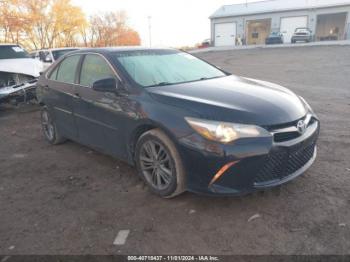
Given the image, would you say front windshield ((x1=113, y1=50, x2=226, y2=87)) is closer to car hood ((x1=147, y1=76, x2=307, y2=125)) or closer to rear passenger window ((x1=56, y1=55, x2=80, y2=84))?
car hood ((x1=147, y1=76, x2=307, y2=125))

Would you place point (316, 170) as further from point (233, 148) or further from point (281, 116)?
point (233, 148)

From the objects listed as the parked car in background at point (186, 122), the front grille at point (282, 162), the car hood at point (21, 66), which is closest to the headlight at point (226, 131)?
the parked car in background at point (186, 122)

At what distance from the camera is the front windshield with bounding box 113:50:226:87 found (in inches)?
145

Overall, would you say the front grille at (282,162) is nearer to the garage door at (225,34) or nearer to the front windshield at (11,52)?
the front windshield at (11,52)

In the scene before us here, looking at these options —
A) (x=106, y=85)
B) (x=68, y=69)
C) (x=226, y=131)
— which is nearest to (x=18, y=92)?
(x=68, y=69)

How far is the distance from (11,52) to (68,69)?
5.74 m

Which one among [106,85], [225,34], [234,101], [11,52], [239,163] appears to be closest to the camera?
[239,163]

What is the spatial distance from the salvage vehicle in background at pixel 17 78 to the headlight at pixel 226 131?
6.51 meters

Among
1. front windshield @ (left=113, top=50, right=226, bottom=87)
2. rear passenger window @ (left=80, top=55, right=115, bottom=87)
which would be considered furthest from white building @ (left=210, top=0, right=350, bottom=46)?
rear passenger window @ (left=80, top=55, right=115, bottom=87)

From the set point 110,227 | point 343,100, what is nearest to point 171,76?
point 110,227

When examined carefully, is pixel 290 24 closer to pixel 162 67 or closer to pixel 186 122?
pixel 162 67

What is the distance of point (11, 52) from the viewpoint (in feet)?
29.9

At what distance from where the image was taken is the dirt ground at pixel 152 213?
2.62m

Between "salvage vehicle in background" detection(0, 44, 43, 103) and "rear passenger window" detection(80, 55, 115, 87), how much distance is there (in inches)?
171
